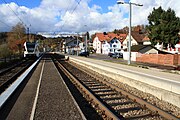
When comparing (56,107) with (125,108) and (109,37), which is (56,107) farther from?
(109,37)

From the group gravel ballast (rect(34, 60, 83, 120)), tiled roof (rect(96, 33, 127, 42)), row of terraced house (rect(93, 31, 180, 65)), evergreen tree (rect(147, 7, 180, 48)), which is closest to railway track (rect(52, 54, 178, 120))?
gravel ballast (rect(34, 60, 83, 120))

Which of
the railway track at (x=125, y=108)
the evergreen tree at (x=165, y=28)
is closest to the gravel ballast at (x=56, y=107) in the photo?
the railway track at (x=125, y=108)

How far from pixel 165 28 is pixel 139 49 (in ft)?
25.4

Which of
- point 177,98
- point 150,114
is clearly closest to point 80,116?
point 150,114

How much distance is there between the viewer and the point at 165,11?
63.2m

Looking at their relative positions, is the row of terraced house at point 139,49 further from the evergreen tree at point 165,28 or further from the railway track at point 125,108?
the railway track at point 125,108

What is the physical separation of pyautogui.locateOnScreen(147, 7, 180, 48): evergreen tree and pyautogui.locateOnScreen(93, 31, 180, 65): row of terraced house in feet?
7.80

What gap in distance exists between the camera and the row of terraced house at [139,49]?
44.5 m

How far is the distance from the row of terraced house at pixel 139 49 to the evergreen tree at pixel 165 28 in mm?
2377

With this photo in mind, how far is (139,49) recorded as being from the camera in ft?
193

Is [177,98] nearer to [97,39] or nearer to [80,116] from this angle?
[80,116]

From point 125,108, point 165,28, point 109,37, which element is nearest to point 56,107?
point 125,108

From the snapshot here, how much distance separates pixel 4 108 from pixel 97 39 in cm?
12061

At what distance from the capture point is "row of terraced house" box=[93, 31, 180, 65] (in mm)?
44531
